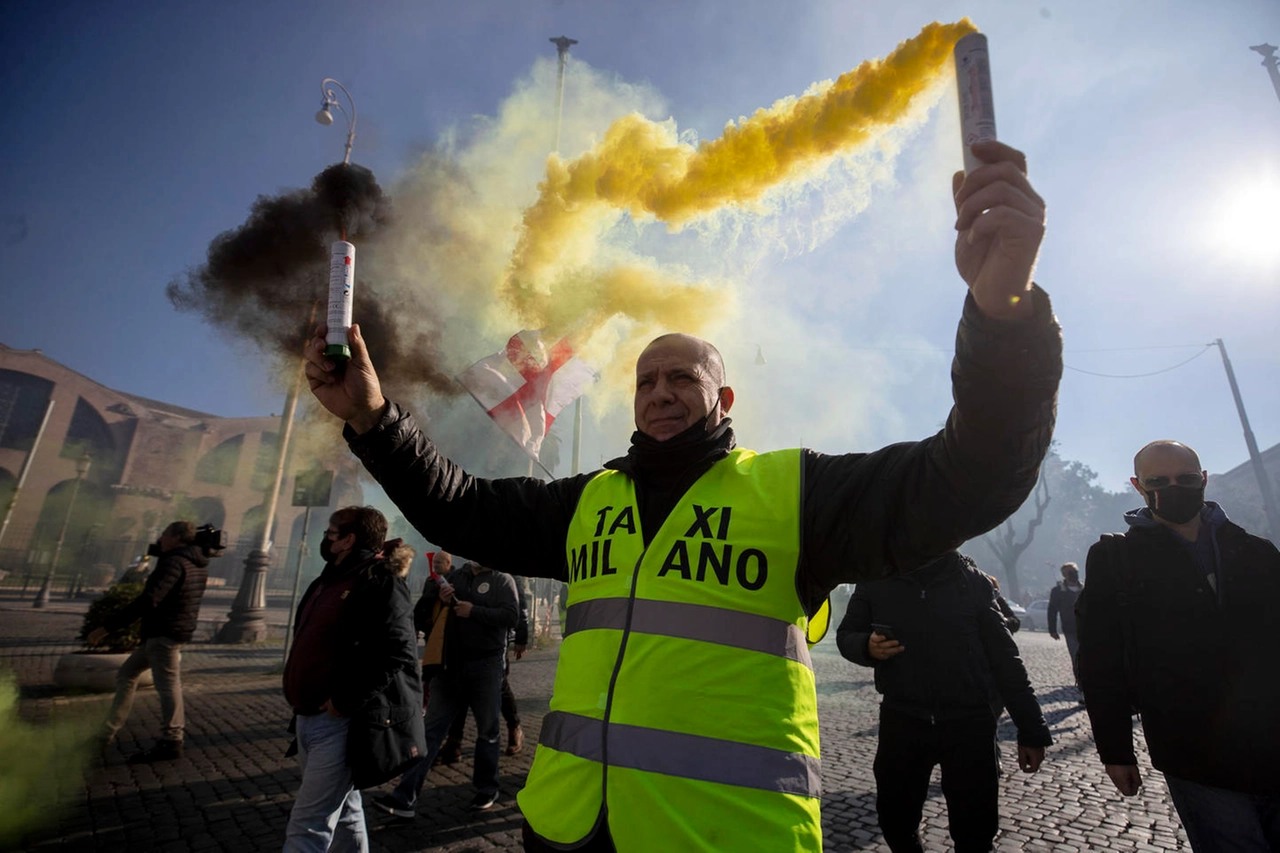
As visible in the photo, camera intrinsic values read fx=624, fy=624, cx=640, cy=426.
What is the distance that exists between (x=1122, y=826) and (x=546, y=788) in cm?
527

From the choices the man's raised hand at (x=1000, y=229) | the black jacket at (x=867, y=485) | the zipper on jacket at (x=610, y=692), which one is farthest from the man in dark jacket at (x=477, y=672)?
the man's raised hand at (x=1000, y=229)


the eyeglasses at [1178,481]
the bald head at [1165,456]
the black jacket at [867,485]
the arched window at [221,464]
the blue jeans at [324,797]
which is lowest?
the blue jeans at [324,797]

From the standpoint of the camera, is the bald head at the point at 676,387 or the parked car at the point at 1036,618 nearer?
the bald head at the point at 676,387

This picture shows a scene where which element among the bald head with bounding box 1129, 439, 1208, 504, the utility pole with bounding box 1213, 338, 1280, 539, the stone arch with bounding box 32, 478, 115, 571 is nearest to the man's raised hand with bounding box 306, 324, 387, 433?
the bald head with bounding box 1129, 439, 1208, 504

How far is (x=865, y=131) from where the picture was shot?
6.92 metres

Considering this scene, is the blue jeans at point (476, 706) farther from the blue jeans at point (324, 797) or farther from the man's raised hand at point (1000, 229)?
the man's raised hand at point (1000, 229)

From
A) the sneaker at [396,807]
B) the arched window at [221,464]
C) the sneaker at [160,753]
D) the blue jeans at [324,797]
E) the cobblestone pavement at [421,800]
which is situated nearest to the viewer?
the blue jeans at [324,797]

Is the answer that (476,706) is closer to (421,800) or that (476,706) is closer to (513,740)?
(421,800)

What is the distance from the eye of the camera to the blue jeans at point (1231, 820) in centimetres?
233

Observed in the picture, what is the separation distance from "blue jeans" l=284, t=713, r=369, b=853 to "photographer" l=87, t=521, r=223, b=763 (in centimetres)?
342

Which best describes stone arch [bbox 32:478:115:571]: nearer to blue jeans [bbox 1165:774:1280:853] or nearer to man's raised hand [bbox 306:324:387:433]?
man's raised hand [bbox 306:324:387:433]

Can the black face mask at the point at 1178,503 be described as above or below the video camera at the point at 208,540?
below

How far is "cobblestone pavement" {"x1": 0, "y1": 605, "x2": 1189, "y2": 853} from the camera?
4.17m

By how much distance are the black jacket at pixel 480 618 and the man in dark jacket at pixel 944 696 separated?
9.45 feet
